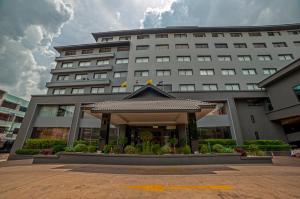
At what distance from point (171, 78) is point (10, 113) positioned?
159 ft

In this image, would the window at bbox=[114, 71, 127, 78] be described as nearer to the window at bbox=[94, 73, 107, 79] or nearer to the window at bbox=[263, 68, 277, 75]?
the window at bbox=[94, 73, 107, 79]

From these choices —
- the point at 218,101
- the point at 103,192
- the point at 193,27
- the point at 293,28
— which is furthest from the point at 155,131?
the point at 293,28

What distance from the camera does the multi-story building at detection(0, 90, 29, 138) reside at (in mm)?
38688

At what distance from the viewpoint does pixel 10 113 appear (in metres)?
41.1

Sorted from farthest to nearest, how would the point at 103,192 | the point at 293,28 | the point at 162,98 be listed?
the point at 293,28 < the point at 162,98 < the point at 103,192

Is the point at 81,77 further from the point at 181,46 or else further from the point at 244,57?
the point at 244,57

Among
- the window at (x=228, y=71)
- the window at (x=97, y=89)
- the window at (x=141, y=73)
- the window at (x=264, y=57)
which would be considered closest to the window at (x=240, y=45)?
the window at (x=264, y=57)

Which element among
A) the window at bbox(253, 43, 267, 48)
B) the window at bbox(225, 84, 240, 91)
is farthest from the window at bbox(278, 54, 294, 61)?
the window at bbox(225, 84, 240, 91)

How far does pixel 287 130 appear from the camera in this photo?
65.9 ft

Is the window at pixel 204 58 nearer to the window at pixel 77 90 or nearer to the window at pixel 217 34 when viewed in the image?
the window at pixel 217 34

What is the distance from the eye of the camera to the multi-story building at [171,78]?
20.1 m

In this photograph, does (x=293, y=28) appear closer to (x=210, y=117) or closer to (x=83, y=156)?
(x=210, y=117)

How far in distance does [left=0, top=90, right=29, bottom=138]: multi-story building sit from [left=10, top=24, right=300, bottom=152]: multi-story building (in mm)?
22498

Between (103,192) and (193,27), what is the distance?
3575 cm
